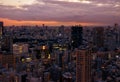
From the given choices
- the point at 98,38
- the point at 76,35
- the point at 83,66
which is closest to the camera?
the point at 83,66

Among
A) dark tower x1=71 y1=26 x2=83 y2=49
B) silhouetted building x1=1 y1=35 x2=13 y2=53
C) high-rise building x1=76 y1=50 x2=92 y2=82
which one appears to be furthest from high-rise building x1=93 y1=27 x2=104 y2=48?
high-rise building x1=76 y1=50 x2=92 y2=82

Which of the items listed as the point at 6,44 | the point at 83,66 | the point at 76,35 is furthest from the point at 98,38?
the point at 83,66

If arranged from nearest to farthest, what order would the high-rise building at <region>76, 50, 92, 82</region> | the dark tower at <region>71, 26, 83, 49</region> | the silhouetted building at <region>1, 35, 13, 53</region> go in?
the high-rise building at <region>76, 50, 92, 82</region> < the silhouetted building at <region>1, 35, 13, 53</region> < the dark tower at <region>71, 26, 83, 49</region>

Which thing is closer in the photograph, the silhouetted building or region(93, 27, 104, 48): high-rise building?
the silhouetted building

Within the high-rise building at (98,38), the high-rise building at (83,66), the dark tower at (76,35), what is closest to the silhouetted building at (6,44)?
the dark tower at (76,35)

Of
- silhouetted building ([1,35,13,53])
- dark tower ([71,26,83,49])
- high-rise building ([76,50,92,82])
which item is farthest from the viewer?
dark tower ([71,26,83,49])

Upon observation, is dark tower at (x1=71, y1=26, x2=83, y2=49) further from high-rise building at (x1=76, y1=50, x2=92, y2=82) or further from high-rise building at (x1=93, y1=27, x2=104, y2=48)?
high-rise building at (x1=76, y1=50, x2=92, y2=82)

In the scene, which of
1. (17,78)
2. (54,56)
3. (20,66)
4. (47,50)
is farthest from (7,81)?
(47,50)

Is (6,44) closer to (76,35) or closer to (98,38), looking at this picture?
(76,35)
